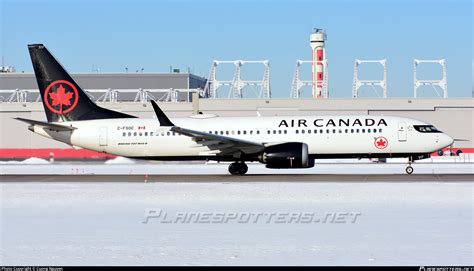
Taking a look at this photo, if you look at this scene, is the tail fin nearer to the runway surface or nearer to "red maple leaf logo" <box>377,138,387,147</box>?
the runway surface

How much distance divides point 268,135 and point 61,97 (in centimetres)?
1332

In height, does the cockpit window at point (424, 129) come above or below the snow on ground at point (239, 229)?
above

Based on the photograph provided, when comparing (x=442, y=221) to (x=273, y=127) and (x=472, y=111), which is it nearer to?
(x=273, y=127)

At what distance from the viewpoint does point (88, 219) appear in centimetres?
2183

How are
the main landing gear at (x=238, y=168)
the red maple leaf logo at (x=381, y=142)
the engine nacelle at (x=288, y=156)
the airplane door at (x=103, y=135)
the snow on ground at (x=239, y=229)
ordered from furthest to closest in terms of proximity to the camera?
the airplane door at (x=103, y=135) < the main landing gear at (x=238, y=168) < the red maple leaf logo at (x=381, y=142) < the engine nacelle at (x=288, y=156) < the snow on ground at (x=239, y=229)

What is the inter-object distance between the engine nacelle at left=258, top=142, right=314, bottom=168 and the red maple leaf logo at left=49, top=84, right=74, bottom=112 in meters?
13.6

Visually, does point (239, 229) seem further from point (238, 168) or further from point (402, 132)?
point (402, 132)

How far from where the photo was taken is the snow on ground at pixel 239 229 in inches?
599

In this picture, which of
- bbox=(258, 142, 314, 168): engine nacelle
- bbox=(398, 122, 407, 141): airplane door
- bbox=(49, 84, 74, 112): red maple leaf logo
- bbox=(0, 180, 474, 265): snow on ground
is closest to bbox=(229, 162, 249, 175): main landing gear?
bbox=(258, 142, 314, 168): engine nacelle

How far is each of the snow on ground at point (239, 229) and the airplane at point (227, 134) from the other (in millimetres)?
10004

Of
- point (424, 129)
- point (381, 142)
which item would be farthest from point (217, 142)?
point (424, 129)

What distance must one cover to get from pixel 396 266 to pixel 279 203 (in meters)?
12.0

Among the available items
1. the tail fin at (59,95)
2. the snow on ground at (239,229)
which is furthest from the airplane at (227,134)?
the snow on ground at (239,229)

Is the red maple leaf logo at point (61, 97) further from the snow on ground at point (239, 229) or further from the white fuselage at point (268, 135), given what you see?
the snow on ground at point (239, 229)
